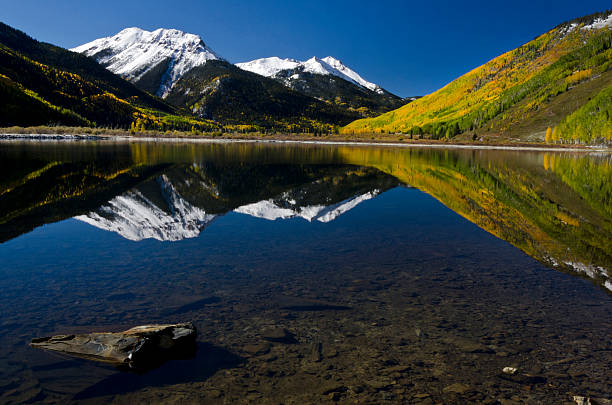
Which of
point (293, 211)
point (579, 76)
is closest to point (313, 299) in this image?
point (293, 211)

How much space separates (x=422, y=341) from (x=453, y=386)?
1198 millimetres

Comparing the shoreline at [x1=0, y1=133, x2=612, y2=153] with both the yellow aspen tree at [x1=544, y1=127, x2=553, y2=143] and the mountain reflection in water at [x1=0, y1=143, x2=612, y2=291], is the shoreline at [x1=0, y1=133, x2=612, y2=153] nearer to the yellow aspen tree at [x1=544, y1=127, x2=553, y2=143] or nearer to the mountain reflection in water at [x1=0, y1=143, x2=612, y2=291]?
the yellow aspen tree at [x1=544, y1=127, x2=553, y2=143]

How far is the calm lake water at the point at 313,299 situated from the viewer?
216 inches

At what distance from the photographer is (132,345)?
5.85 metres

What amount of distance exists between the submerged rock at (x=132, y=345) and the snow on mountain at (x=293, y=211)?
10.4 metres

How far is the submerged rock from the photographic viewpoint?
5.77 metres

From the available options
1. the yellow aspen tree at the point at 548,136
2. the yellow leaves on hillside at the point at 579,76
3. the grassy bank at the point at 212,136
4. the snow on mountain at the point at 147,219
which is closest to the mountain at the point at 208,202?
the snow on mountain at the point at 147,219

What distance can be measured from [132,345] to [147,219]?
1046 cm

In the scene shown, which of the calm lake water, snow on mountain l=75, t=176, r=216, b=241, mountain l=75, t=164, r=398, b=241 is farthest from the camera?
mountain l=75, t=164, r=398, b=241

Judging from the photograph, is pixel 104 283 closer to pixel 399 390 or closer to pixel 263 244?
pixel 263 244

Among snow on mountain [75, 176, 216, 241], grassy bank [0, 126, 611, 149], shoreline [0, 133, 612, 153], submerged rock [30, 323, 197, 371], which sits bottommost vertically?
submerged rock [30, 323, 197, 371]

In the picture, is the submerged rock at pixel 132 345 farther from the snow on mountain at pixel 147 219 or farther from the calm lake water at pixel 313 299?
the snow on mountain at pixel 147 219

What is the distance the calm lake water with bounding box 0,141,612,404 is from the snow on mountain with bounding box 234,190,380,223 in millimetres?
195

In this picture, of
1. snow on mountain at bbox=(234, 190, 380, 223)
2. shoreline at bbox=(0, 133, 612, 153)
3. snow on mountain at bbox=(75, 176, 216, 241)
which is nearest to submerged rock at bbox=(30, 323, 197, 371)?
snow on mountain at bbox=(75, 176, 216, 241)
